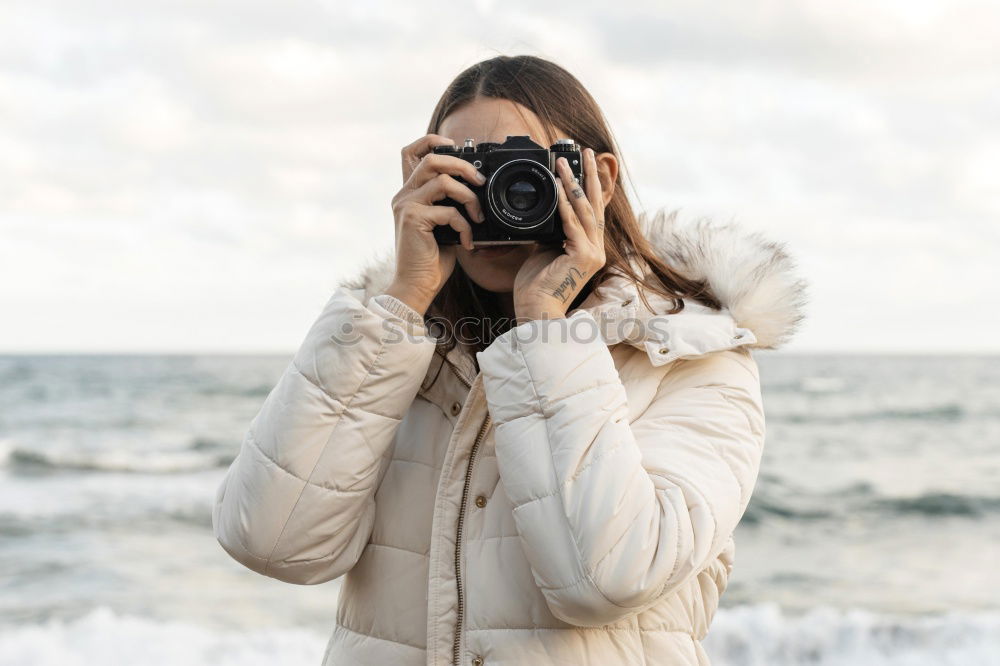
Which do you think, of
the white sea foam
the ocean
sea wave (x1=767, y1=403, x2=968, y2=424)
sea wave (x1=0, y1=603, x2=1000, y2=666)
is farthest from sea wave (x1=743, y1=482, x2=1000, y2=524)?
sea wave (x1=767, y1=403, x2=968, y2=424)

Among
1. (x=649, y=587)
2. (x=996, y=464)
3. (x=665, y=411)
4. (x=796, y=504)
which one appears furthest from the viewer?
(x=996, y=464)

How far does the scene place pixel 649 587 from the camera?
0.97 meters

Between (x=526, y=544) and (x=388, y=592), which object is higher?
(x=526, y=544)

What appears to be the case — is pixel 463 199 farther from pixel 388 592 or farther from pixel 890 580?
pixel 890 580

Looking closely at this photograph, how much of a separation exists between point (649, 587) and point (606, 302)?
1.25 ft

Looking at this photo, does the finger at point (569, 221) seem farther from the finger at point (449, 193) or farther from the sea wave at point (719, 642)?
the sea wave at point (719, 642)

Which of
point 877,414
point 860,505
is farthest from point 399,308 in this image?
point 877,414

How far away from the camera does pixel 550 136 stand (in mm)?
1306

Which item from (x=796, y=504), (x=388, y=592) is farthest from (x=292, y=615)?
Result: (x=796, y=504)

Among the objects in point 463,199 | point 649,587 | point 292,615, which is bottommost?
point 292,615

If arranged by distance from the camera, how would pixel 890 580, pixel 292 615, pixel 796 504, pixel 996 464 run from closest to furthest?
pixel 292 615
pixel 890 580
pixel 796 504
pixel 996 464

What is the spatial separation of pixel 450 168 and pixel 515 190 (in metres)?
0.10

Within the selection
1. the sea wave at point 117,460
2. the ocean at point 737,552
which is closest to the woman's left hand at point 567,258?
the ocean at point 737,552

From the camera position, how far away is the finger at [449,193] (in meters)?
1.18
